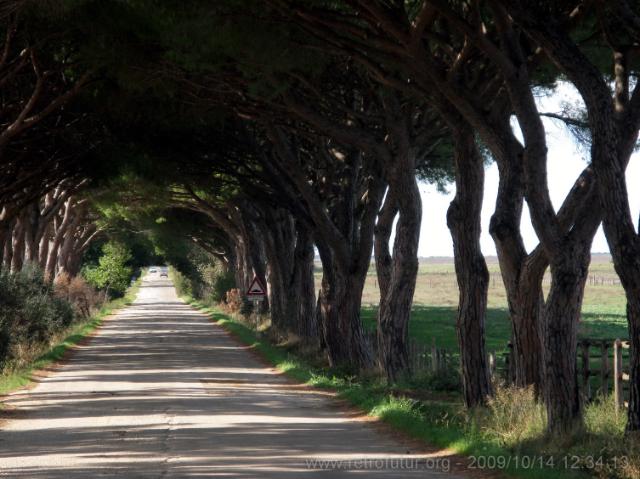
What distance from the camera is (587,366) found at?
1528 cm

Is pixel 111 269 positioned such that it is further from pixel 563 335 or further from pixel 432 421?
pixel 563 335

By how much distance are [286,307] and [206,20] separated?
22917 millimetres

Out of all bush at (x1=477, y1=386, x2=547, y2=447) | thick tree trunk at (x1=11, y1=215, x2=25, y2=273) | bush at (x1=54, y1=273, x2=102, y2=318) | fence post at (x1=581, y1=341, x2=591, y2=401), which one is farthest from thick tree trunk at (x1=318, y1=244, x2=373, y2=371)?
bush at (x1=54, y1=273, x2=102, y2=318)

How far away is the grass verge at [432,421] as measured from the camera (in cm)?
1012

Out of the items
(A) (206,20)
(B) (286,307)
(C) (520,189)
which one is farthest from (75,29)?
(B) (286,307)

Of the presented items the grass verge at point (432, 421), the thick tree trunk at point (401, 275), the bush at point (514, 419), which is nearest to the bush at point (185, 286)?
the grass verge at point (432, 421)

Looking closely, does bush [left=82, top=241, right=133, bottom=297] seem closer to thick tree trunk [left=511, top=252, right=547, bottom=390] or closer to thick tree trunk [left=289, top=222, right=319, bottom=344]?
thick tree trunk [left=289, top=222, right=319, bottom=344]

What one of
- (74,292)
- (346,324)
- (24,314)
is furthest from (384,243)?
(74,292)

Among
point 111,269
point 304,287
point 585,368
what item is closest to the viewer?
point 585,368

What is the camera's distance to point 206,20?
1385cm

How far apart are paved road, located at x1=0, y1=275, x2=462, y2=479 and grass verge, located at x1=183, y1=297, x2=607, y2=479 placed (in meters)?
0.36

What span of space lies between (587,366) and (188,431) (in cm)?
528

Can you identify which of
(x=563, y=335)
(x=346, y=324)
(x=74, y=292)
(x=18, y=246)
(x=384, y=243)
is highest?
(x=18, y=246)

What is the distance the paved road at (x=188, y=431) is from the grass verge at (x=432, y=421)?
1.18 ft
